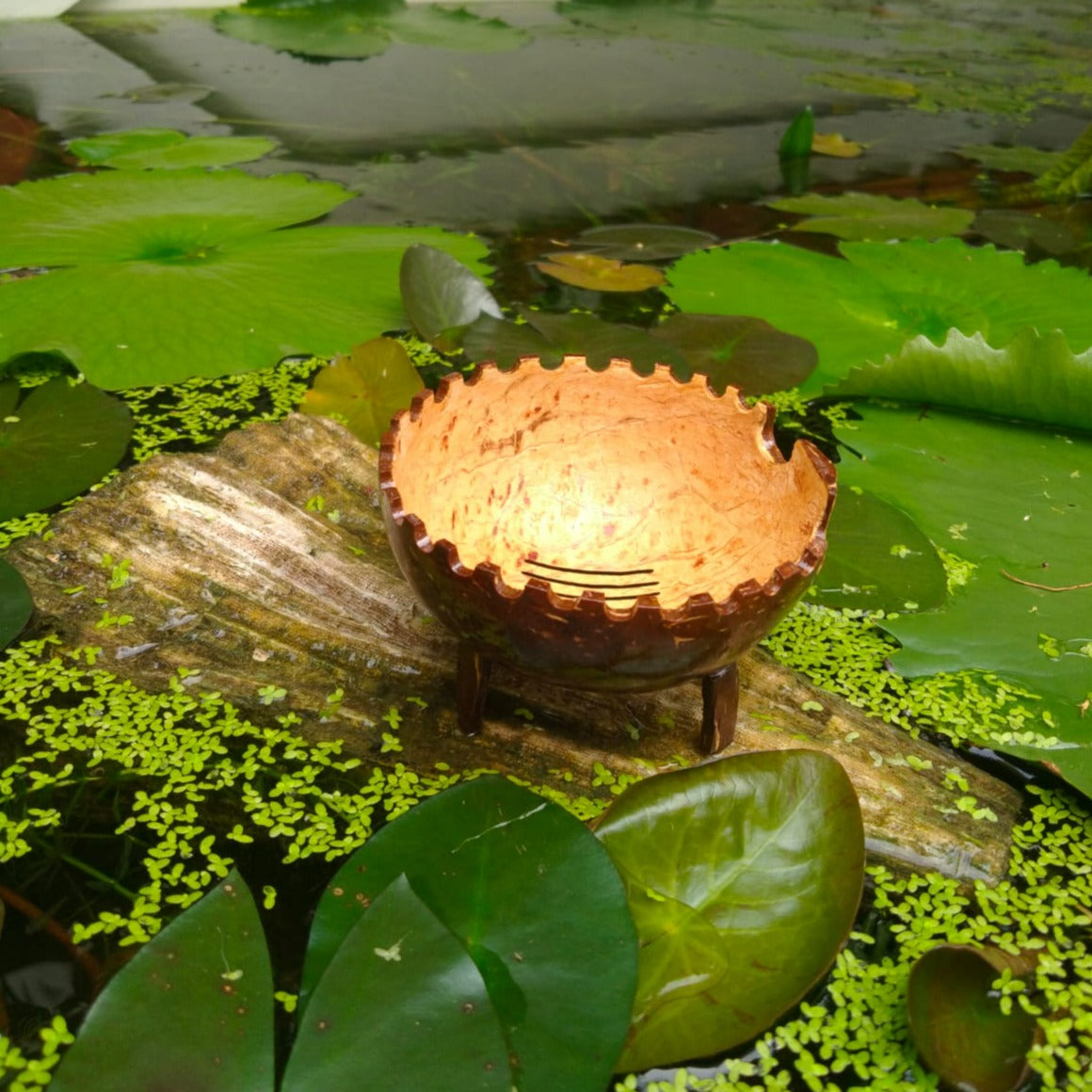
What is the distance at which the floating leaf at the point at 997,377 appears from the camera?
1.43m

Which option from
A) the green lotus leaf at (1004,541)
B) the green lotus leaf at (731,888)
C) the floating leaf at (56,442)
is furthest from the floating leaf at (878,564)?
the floating leaf at (56,442)

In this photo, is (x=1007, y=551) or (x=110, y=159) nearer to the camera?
(x=1007, y=551)

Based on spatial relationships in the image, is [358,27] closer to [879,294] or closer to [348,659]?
[879,294]

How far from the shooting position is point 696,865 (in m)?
0.84

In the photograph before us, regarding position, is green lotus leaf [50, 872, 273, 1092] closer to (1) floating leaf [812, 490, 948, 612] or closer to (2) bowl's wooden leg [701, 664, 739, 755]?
(2) bowl's wooden leg [701, 664, 739, 755]

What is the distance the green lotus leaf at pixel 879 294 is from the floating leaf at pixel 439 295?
0.39 m

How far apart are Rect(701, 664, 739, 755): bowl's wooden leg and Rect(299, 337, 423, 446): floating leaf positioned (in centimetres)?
70

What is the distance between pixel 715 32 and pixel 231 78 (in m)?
2.00

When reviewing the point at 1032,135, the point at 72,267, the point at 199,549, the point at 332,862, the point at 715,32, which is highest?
A: the point at 715,32

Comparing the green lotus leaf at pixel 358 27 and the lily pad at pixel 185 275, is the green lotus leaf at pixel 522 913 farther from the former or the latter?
the green lotus leaf at pixel 358 27

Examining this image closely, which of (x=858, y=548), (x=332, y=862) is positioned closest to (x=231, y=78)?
(x=858, y=548)

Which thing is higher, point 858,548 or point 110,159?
point 110,159

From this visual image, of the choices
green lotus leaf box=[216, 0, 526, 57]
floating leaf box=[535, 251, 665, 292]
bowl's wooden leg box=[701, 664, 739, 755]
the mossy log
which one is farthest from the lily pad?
green lotus leaf box=[216, 0, 526, 57]

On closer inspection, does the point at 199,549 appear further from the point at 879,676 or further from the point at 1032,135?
the point at 1032,135
